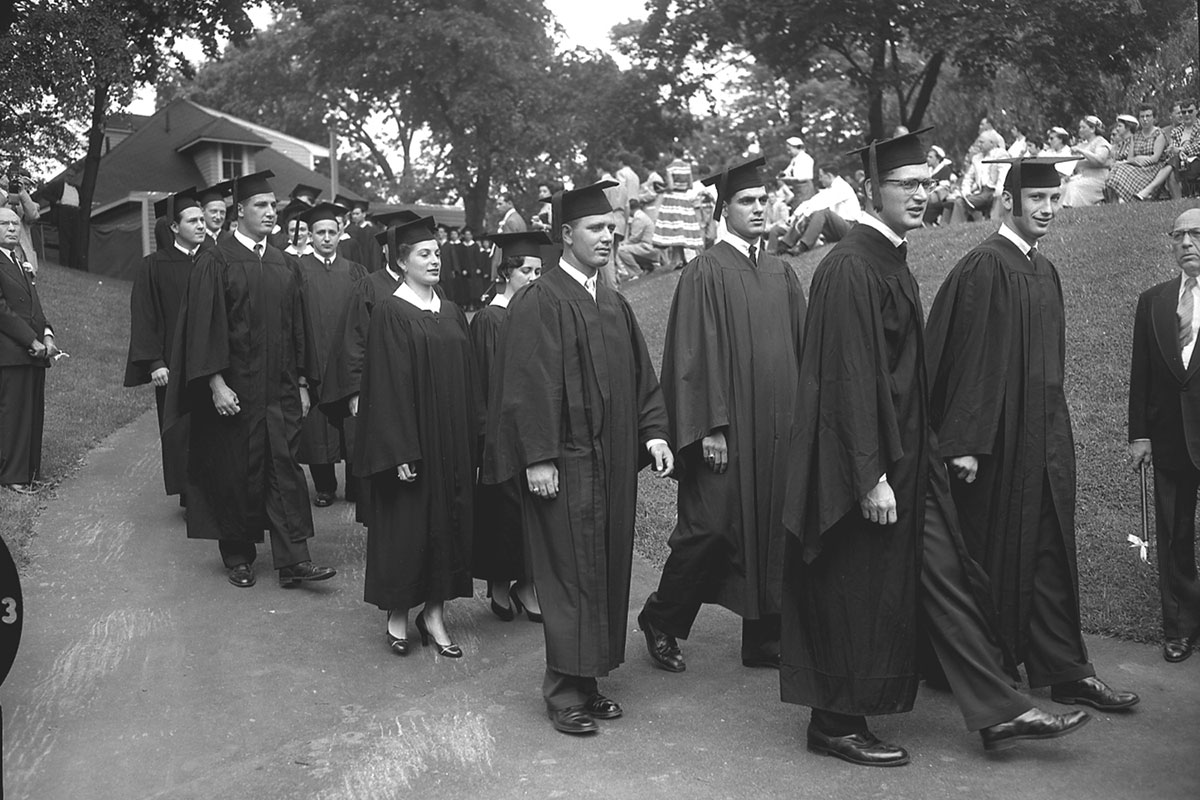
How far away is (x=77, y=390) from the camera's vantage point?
1611 centimetres

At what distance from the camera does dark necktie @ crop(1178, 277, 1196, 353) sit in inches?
255

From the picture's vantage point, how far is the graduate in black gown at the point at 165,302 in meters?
9.20

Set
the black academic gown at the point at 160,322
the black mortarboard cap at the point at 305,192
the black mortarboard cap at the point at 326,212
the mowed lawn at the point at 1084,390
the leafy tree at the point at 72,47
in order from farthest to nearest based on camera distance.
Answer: the leafy tree at the point at 72,47 → the black mortarboard cap at the point at 305,192 → the black mortarboard cap at the point at 326,212 → the black academic gown at the point at 160,322 → the mowed lawn at the point at 1084,390

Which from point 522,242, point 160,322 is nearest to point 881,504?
point 522,242

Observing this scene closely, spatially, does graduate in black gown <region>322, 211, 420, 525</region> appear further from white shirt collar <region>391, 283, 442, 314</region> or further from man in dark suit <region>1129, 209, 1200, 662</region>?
man in dark suit <region>1129, 209, 1200, 662</region>

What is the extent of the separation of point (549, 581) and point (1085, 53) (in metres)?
27.7

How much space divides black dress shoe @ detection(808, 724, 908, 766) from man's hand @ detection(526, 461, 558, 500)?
1423mm

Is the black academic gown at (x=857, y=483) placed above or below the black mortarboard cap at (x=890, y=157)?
below

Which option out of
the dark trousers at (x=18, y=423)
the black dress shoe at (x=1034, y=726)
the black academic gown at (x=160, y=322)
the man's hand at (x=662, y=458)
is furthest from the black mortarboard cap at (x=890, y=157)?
the dark trousers at (x=18, y=423)

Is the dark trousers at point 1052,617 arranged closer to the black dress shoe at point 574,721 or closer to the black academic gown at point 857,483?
the black academic gown at point 857,483

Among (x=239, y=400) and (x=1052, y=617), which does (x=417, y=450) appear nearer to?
(x=239, y=400)

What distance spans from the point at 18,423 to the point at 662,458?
6605mm

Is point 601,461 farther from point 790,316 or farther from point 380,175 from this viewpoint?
point 380,175

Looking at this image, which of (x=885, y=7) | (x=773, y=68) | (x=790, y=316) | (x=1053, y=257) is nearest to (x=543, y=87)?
(x=773, y=68)
